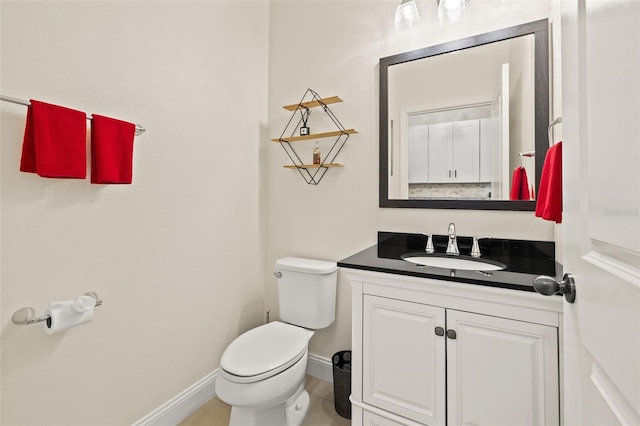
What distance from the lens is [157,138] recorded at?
4.94ft

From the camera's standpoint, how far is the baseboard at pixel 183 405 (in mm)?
1483

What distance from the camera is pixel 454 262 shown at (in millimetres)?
1461

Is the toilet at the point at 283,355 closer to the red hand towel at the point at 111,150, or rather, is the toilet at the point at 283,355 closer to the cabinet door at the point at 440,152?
the cabinet door at the point at 440,152

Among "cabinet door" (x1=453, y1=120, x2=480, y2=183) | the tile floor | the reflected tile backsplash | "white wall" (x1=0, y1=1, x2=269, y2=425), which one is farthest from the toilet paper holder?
"cabinet door" (x1=453, y1=120, x2=480, y2=183)

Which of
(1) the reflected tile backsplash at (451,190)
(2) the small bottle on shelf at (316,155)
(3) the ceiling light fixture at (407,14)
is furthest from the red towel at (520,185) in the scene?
(2) the small bottle on shelf at (316,155)

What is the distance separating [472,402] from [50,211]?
1725 millimetres

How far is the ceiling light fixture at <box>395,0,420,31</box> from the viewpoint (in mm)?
1585

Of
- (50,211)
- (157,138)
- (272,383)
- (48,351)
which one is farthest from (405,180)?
(48,351)

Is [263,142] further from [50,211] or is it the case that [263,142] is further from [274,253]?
[50,211]

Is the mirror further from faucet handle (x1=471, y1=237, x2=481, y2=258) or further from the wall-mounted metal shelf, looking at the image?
the wall-mounted metal shelf

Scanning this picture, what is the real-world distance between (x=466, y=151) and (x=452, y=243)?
0.49 metres

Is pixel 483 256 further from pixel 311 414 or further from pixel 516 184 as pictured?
pixel 311 414

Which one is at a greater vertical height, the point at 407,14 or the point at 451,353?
the point at 407,14

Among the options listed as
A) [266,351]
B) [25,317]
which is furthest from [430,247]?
[25,317]
